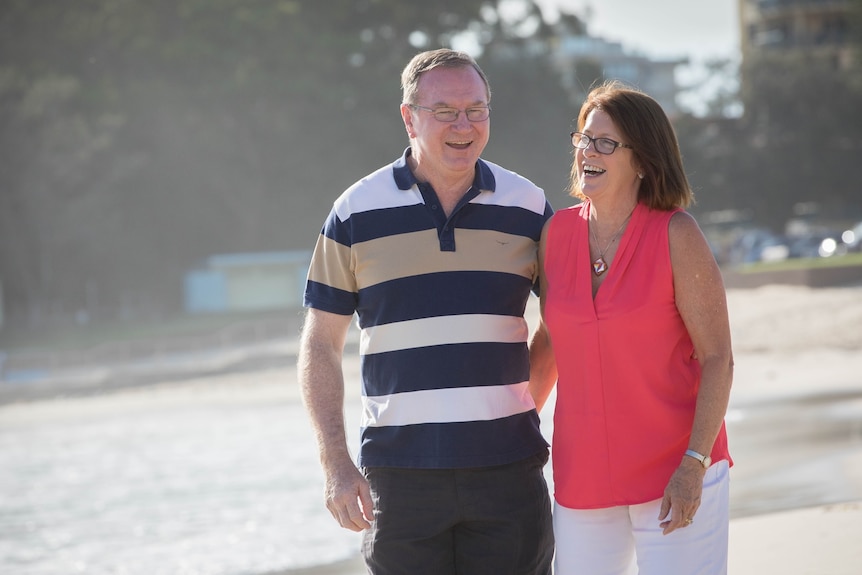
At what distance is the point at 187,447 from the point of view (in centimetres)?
1675

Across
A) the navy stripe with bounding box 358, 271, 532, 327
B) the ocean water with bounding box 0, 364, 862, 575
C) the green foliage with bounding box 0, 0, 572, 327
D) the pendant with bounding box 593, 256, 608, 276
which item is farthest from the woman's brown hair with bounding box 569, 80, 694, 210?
the green foliage with bounding box 0, 0, 572, 327

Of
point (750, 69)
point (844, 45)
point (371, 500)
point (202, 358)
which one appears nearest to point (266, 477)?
point (371, 500)

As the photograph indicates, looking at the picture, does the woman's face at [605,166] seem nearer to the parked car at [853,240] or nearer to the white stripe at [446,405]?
the white stripe at [446,405]

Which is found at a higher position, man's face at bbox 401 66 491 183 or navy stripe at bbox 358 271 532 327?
man's face at bbox 401 66 491 183

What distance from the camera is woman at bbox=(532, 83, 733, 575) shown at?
9.65ft

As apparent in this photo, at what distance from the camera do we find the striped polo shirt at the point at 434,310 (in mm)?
3070

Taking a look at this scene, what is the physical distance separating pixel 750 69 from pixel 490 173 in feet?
185

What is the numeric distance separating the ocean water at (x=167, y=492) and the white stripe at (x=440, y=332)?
5.53 meters

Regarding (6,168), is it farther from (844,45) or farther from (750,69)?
(844,45)

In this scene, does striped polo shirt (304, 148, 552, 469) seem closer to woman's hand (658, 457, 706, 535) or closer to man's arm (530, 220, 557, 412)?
man's arm (530, 220, 557, 412)

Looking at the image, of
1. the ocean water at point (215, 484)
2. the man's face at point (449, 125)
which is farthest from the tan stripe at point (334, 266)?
the ocean water at point (215, 484)

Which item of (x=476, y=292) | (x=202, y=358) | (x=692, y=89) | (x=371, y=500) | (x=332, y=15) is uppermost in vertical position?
(x=332, y=15)

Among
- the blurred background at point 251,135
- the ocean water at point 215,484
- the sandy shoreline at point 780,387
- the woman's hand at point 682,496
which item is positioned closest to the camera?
the woman's hand at point 682,496

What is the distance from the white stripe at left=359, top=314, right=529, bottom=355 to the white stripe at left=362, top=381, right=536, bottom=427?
0.13 meters
